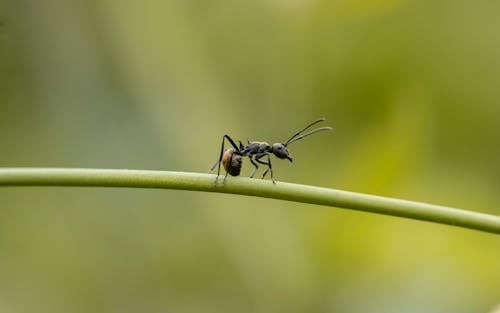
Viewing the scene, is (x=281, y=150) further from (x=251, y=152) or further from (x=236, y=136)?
(x=236, y=136)

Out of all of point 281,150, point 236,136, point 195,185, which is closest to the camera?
point 195,185

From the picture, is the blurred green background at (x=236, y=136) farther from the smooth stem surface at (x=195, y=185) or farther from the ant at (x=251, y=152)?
the smooth stem surface at (x=195, y=185)

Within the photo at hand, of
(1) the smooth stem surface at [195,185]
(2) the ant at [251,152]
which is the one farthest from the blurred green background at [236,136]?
(1) the smooth stem surface at [195,185]

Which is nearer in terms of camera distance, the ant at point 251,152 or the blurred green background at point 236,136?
the ant at point 251,152

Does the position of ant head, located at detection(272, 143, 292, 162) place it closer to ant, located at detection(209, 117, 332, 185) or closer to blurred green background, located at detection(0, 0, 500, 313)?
ant, located at detection(209, 117, 332, 185)

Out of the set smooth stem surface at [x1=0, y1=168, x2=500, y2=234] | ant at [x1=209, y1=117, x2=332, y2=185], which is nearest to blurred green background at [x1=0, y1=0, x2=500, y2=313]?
ant at [x1=209, y1=117, x2=332, y2=185]

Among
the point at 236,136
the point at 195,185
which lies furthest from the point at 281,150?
the point at 236,136

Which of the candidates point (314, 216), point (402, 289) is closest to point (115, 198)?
point (314, 216)

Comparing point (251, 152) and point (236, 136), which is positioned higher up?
point (251, 152)

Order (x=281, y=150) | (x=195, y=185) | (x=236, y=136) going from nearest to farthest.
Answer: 1. (x=195, y=185)
2. (x=281, y=150)
3. (x=236, y=136)
